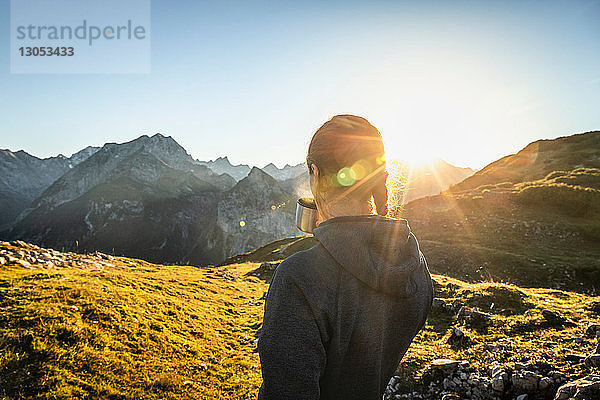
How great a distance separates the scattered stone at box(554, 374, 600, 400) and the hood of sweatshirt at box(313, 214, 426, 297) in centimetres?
618

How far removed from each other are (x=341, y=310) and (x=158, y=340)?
1036cm

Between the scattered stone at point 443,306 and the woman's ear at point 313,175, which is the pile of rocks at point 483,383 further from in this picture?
the woman's ear at point 313,175

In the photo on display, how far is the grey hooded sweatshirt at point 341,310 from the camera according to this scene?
6.00 ft

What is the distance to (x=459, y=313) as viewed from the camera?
Result: 41.8 ft

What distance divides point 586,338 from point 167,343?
13.5m

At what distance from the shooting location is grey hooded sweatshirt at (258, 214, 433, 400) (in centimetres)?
183

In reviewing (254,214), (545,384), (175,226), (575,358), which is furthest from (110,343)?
(175,226)

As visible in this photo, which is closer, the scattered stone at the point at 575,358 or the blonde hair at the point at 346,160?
the blonde hair at the point at 346,160

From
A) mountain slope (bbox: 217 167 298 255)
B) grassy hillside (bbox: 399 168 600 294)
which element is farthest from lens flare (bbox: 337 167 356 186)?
mountain slope (bbox: 217 167 298 255)

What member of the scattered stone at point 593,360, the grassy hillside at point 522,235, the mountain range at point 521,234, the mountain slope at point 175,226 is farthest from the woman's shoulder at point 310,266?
the mountain slope at point 175,226

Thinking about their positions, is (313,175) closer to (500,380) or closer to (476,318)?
(500,380)

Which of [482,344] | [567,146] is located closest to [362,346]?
[482,344]

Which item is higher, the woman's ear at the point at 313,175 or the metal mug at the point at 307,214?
the woman's ear at the point at 313,175

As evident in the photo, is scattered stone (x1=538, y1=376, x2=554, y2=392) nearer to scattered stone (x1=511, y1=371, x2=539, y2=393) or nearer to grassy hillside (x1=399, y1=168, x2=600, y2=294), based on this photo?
scattered stone (x1=511, y1=371, x2=539, y2=393)
